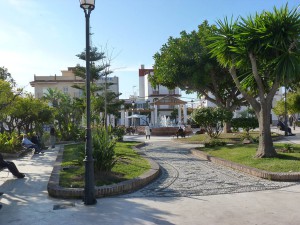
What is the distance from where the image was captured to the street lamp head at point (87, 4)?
23.8 ft

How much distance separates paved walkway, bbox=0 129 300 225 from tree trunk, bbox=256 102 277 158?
2199mm

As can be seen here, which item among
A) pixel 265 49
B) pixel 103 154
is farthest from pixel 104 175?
pixel 265 49

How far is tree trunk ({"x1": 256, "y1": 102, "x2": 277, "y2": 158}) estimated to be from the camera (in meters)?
11.9

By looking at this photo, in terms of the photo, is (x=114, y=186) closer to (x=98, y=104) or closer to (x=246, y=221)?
(x=246, y=221)

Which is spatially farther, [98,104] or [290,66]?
[98,104]

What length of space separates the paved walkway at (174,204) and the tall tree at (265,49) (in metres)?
3.30

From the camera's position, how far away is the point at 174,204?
23.1 ft

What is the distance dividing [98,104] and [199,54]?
9528 millimetres

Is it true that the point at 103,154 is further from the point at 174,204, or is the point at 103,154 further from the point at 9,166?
the point at 174,204

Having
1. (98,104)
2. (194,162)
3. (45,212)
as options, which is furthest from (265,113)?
(98,104)

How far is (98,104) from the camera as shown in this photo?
2906 centimetres

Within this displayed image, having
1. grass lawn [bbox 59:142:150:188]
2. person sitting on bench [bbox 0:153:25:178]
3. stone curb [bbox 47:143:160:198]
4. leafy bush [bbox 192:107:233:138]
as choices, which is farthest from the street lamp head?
leafy bush [bbox 192:107:233:138]

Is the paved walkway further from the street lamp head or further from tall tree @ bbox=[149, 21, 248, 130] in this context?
tall tree @ bbox=[149, 21, 248, 130]

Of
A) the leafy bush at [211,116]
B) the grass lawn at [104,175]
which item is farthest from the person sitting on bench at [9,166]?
the leafy bush at [211,116]
